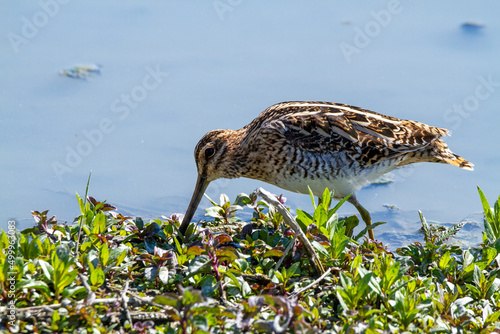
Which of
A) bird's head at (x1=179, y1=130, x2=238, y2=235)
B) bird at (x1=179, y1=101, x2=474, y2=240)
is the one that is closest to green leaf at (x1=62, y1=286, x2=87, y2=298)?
bird at (x1=179, y1=101, x2=474, y2=240)

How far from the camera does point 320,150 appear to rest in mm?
5617

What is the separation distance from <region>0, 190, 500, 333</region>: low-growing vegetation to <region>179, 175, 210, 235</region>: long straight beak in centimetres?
39

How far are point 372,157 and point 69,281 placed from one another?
119 inches

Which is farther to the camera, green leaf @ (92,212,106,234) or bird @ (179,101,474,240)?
bird @ (179,101,474,240)

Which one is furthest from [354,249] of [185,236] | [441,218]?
[441,218]

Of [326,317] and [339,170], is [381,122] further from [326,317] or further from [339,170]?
[326,317]

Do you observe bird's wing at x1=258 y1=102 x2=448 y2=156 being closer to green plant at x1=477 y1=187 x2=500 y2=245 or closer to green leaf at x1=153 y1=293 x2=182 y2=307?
green plant at x1=477 y1=187 x2=500 y2=245

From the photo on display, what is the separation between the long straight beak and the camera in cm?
525

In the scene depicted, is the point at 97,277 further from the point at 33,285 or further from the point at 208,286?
the point at 208,286

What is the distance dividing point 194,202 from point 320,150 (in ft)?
3.91

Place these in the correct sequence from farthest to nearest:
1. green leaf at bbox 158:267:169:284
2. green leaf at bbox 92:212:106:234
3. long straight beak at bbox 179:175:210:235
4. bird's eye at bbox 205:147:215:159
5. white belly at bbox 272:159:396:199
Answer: bird's eye at bbox 205:147:215:159 → white belly at bbox 272:159:396:199 → long straight beak at bbox 179:175:210:235 → green leaf at bbox 92:212:106:234 → green leaf at bbox 158:267:169:284

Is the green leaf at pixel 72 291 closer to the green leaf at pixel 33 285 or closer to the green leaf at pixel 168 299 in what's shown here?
the green leaf at pixel 33 285

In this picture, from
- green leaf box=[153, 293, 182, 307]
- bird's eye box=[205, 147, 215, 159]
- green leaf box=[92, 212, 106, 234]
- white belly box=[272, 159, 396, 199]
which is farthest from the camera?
bird's eye box=[205, 147, 215, 159]

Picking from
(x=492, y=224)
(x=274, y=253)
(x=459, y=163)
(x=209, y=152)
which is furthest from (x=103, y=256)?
(x=459, y=163)
